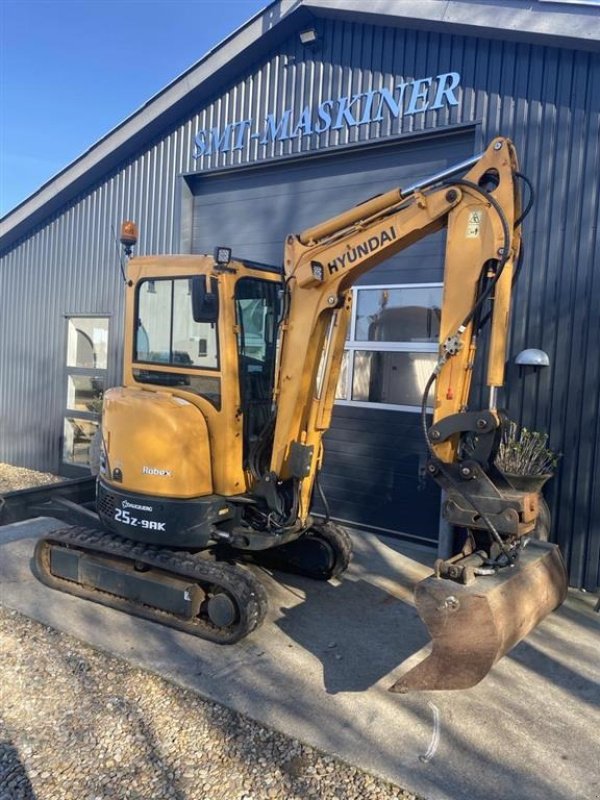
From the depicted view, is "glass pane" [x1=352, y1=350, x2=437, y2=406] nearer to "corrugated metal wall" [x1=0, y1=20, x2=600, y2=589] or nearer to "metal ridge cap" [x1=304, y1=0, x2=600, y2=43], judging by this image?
"corrugated metal wall" [x1=0, y1=20, x2=600, y2=589]

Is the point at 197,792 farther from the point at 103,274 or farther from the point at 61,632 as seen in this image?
the point at 103,274

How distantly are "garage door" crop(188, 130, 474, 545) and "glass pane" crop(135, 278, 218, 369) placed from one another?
9.71 ft

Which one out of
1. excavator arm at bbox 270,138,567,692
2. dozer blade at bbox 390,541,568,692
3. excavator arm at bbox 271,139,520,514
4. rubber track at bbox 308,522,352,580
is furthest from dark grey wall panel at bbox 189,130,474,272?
dozer blade at bbox 390,541,568,692

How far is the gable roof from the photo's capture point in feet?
19.9

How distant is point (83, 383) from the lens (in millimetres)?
10641

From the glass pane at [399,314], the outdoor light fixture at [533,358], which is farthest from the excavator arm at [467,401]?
the glass pane at [399,314]

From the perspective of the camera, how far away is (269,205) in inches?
337

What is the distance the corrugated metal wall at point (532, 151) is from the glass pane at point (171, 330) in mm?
3246

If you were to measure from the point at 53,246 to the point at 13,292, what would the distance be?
1325 mm

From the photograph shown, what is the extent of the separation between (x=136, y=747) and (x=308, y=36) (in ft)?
24.6

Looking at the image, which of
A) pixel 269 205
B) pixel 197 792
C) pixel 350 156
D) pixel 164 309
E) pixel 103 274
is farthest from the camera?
pixel 103 274

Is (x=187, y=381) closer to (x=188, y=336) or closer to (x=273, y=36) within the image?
(x=188, y=336)

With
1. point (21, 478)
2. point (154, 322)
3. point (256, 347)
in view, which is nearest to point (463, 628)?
point (256, 347)

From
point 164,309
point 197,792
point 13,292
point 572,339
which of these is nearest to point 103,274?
point 13,292
